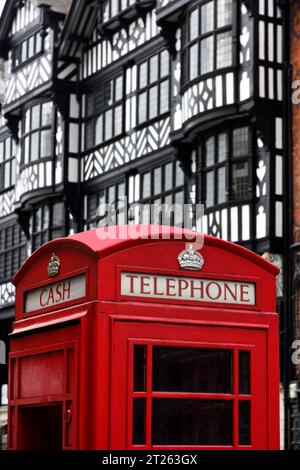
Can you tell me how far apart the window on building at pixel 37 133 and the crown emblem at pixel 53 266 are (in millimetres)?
22909

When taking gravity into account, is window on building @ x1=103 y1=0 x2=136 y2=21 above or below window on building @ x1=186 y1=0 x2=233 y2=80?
above

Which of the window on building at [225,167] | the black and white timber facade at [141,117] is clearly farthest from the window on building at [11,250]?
the window on building at [225,167]

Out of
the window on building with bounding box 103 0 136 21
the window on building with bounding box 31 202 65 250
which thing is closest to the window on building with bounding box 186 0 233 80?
the window on building with bounding box 103 0 136 21

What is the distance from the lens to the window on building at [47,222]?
1161 inches

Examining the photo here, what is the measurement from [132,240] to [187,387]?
914 millimetres

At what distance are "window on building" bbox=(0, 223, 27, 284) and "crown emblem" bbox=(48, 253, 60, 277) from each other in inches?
1003

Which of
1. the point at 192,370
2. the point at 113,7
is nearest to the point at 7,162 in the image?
the point at 113,7

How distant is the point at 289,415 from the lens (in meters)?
21.0

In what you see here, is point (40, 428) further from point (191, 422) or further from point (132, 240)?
point (132, 240)

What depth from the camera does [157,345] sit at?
5.99 meters

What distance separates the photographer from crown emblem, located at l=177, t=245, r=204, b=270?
6.20m

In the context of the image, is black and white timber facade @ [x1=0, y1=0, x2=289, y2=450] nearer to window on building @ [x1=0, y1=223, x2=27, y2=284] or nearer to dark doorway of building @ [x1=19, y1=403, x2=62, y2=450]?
window on building @ [x1=0, y1=223, x2=27, y2=284]

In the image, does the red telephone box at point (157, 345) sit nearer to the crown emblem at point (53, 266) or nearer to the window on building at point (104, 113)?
the crown emblem at point (53, 266)
